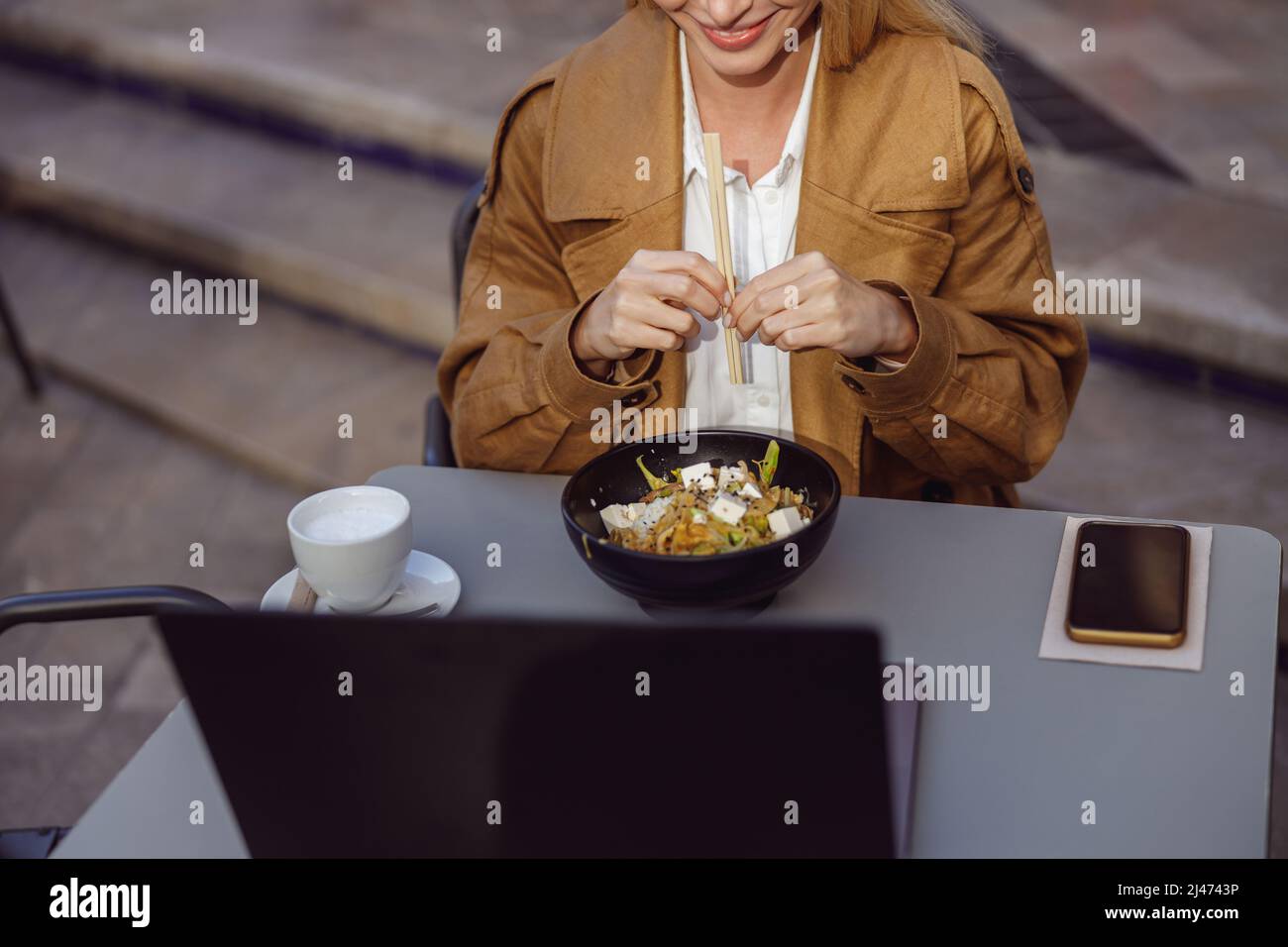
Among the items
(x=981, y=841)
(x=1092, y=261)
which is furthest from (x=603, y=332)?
(x=1092, y=261)

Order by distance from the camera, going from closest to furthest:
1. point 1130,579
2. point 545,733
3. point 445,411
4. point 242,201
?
point 545,733 → point 1130,579 → point 445,411 → point 242,201

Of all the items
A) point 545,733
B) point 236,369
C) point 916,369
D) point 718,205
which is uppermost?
point 236,369

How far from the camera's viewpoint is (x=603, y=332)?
4.47ft

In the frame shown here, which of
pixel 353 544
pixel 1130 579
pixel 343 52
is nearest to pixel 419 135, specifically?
pixel 343 52

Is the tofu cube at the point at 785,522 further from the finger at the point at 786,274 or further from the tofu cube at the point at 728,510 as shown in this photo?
the finger at the point at 786,274

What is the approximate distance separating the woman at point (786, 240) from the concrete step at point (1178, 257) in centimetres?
118

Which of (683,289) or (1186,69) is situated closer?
(683,289)

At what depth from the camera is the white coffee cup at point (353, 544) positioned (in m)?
1.18

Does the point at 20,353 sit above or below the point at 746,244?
above

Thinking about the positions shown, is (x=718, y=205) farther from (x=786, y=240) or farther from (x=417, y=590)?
(x=417, y=590)

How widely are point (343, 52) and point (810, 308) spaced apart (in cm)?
291

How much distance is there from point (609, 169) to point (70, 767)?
145 cm

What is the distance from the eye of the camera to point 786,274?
4.23 feet

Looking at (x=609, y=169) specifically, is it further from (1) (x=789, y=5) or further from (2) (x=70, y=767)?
(2) (x=70, y=767)
